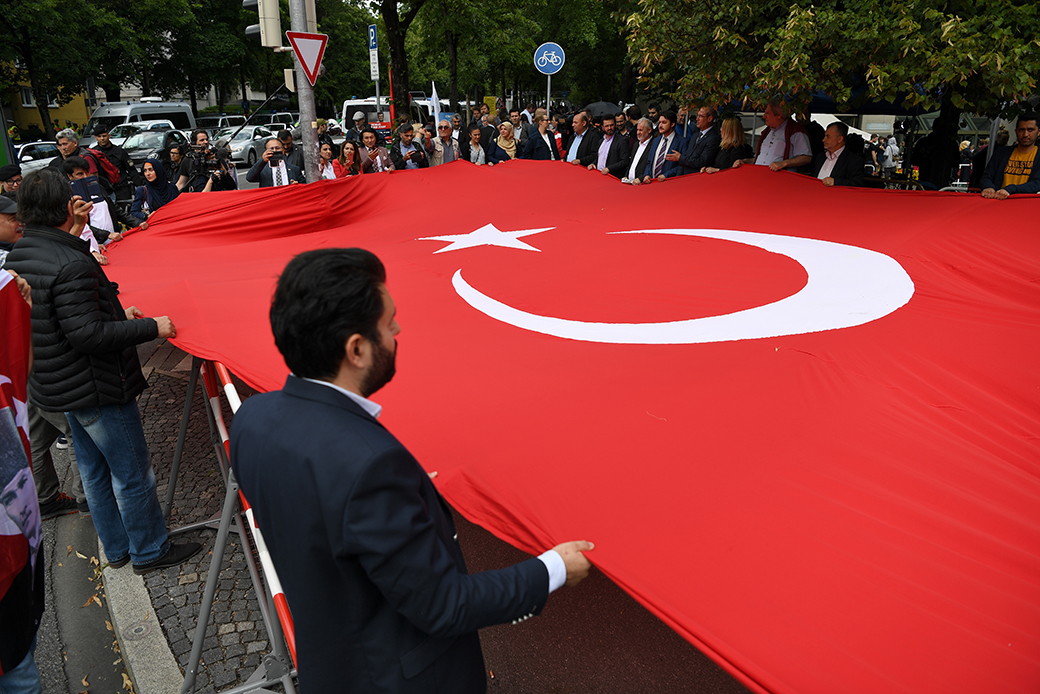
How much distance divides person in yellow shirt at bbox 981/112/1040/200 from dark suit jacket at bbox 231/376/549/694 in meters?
7.20

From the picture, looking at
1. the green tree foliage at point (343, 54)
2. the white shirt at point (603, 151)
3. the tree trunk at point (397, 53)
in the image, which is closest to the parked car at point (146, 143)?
the tree trunk at point (397, 53)

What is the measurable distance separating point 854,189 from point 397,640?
534 centimetres

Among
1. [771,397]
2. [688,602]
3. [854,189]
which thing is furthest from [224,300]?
[854,189]

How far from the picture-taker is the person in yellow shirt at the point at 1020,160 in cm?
707

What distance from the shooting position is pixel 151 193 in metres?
9.30

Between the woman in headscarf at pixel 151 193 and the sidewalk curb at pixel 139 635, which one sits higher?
the woman in headscarf at pixel 151 193

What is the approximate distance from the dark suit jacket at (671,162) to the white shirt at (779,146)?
1106mm

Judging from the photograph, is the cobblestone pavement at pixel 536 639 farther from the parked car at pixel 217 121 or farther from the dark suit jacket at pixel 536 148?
the parked car at pixel 217 121

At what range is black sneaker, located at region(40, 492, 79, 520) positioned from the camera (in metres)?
4.99

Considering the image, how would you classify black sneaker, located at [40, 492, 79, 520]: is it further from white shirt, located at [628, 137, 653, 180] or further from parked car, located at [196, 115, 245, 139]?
parked car, located at [196, 115, 245, 139]

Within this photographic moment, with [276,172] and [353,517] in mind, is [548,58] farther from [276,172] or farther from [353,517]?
[353,517]

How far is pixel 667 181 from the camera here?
23.3 ft

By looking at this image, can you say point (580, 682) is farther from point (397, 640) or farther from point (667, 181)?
point (667, 181)

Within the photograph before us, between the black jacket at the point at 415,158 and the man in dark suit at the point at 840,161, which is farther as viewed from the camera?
the black jacket at the point at 415,158
